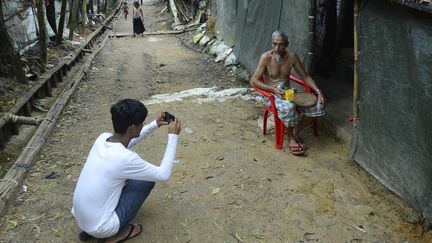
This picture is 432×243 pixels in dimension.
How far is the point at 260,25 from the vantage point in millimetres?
7750

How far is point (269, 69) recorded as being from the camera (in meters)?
5.27

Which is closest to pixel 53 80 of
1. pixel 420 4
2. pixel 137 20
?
pixel 420 4

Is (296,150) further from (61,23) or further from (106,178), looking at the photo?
(61,23)

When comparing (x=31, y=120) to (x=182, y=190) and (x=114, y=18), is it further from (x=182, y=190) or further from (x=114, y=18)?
(x=114, y=18)

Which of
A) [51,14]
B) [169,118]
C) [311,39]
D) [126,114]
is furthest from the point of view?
[51,14]

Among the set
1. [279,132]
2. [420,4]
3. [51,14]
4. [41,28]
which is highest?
[420,4]

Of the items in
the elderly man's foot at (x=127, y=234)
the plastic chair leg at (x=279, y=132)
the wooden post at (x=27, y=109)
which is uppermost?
the plastic chair leg at (x=279, y=132)

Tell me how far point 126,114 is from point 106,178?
51 cm

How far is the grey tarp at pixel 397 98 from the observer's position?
10.9 feet

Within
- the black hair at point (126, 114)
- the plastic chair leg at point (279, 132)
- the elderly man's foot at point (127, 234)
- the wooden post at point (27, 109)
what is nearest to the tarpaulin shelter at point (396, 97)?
the plastic chair leg at point (279, 132)

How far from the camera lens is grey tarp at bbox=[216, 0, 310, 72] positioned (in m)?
5.71

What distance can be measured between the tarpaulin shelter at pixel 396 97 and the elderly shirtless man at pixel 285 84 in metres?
0.69

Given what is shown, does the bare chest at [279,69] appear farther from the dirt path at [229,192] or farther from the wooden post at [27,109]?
the wooden post at [27,109]

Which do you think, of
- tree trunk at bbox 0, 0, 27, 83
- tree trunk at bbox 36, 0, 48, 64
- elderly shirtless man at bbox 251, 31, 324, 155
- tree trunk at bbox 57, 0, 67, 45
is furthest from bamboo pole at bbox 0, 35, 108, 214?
tree trunk at bbox 57, 0, 67, 45
